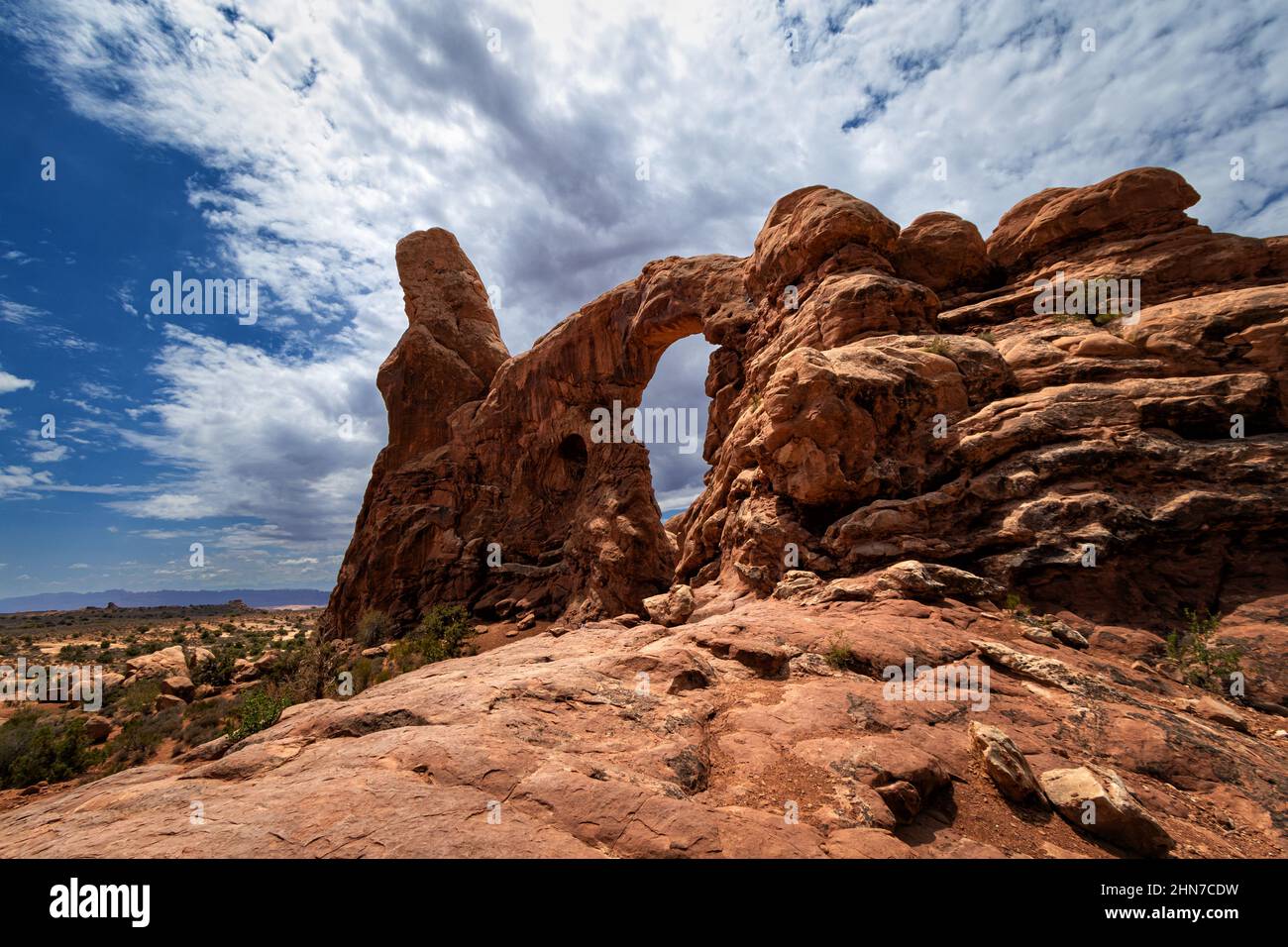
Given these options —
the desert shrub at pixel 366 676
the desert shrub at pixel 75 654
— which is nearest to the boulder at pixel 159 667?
the desert shrub at pixel 75 654

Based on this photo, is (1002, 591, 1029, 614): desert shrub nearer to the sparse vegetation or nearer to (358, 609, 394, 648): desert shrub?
the sparse vegetation

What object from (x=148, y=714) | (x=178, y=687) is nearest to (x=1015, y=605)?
(x=148, y=714)

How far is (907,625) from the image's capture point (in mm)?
7719

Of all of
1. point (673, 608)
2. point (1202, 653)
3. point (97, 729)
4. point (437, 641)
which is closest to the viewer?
point (1202, 653)

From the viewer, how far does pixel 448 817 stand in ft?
11.8

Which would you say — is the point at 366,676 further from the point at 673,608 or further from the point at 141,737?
the point at 673,608

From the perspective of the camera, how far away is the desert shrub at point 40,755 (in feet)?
45.5

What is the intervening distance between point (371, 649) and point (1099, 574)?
31.7 metres

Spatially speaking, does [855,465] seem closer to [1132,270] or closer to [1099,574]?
[1099,574]

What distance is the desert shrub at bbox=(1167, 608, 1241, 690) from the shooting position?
6766 millimetres

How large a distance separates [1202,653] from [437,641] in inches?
1013

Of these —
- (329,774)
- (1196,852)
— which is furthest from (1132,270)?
(329,774)

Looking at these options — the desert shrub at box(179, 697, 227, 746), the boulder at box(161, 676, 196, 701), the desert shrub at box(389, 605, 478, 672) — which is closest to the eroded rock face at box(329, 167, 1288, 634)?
the desert shrub at box(389, 605, 478, 672)

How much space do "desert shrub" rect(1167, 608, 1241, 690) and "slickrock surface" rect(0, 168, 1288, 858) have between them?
0.17 m
